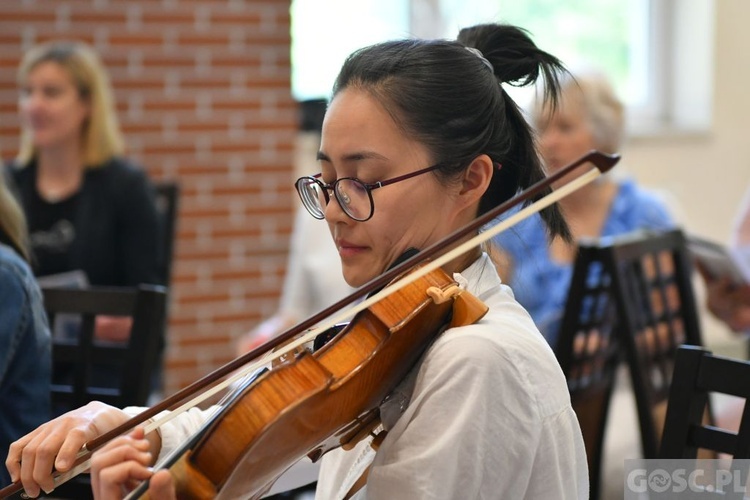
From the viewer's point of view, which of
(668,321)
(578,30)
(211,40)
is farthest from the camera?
(578,30)

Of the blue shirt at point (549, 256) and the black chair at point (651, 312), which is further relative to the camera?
the blue shirt at point (549, 256)

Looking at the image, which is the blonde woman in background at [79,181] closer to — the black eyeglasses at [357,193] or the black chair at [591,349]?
the black chair at [591,349]

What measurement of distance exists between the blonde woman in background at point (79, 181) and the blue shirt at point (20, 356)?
135cm

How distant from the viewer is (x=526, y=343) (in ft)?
3.40

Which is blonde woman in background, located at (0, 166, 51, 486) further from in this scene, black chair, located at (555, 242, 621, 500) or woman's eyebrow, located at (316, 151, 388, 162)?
black chair, located at (555, 242, 621, 500)

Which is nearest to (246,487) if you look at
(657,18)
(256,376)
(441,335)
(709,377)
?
(256,376)

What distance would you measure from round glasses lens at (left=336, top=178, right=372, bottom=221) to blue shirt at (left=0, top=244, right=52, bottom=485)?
1.93 ft

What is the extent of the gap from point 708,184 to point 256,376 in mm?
3811

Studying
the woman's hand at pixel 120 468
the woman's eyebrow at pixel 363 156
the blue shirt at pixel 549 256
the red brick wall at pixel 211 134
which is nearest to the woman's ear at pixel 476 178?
the woman's eyebrow at pixel 363 156

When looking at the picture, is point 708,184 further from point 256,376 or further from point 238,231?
point 256,376

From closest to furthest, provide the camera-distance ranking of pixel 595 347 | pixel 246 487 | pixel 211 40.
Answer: pixel 246 487, pixel 595 347, pixel 211 40

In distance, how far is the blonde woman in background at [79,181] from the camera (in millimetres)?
2912

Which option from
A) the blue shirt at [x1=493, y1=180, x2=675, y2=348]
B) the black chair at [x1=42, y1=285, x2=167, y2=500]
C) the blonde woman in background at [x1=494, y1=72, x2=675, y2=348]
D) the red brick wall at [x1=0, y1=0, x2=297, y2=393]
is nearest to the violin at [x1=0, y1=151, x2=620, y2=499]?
the black chair at [x1=42, y1=285, x2=167, y2=500]

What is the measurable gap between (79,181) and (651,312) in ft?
5.86
